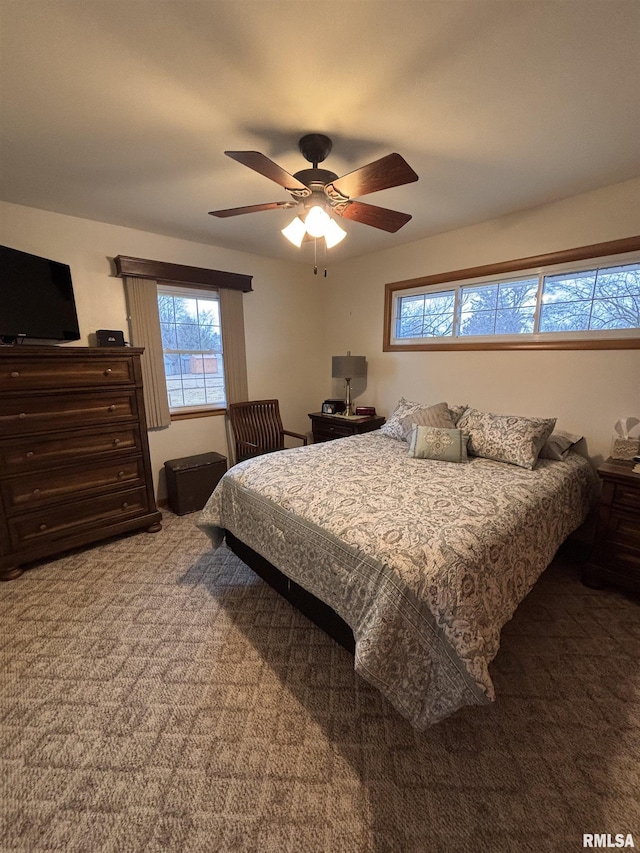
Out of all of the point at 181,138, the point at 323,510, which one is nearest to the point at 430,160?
the point at 181,138

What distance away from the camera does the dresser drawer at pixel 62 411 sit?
7.35ft

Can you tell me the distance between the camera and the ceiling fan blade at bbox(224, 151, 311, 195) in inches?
55.3

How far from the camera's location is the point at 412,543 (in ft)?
4.53

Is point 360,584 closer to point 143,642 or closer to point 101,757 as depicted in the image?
point 101,757

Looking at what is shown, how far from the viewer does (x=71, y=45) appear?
1.24 meters

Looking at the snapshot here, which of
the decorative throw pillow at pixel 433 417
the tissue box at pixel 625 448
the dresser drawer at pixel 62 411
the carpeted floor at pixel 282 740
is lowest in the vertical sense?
the carpeted floor at pixel 282 740

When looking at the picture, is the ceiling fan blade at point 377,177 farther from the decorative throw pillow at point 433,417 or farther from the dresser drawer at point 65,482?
the dresser drawer at point 65,482

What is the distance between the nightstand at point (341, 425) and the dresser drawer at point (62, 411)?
197 cm

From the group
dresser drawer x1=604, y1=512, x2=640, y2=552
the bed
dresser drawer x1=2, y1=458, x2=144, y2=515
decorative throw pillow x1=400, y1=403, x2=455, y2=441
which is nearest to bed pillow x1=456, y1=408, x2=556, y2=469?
the bed

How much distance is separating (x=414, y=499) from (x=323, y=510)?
1.58 feet

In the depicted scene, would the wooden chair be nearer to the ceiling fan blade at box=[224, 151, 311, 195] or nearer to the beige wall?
the beige wall

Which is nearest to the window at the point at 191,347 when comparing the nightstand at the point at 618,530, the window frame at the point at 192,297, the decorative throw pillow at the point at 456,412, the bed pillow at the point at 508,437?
the window frame at the point at 192,297

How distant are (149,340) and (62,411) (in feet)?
3.37

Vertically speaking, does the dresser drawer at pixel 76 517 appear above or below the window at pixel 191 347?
below
